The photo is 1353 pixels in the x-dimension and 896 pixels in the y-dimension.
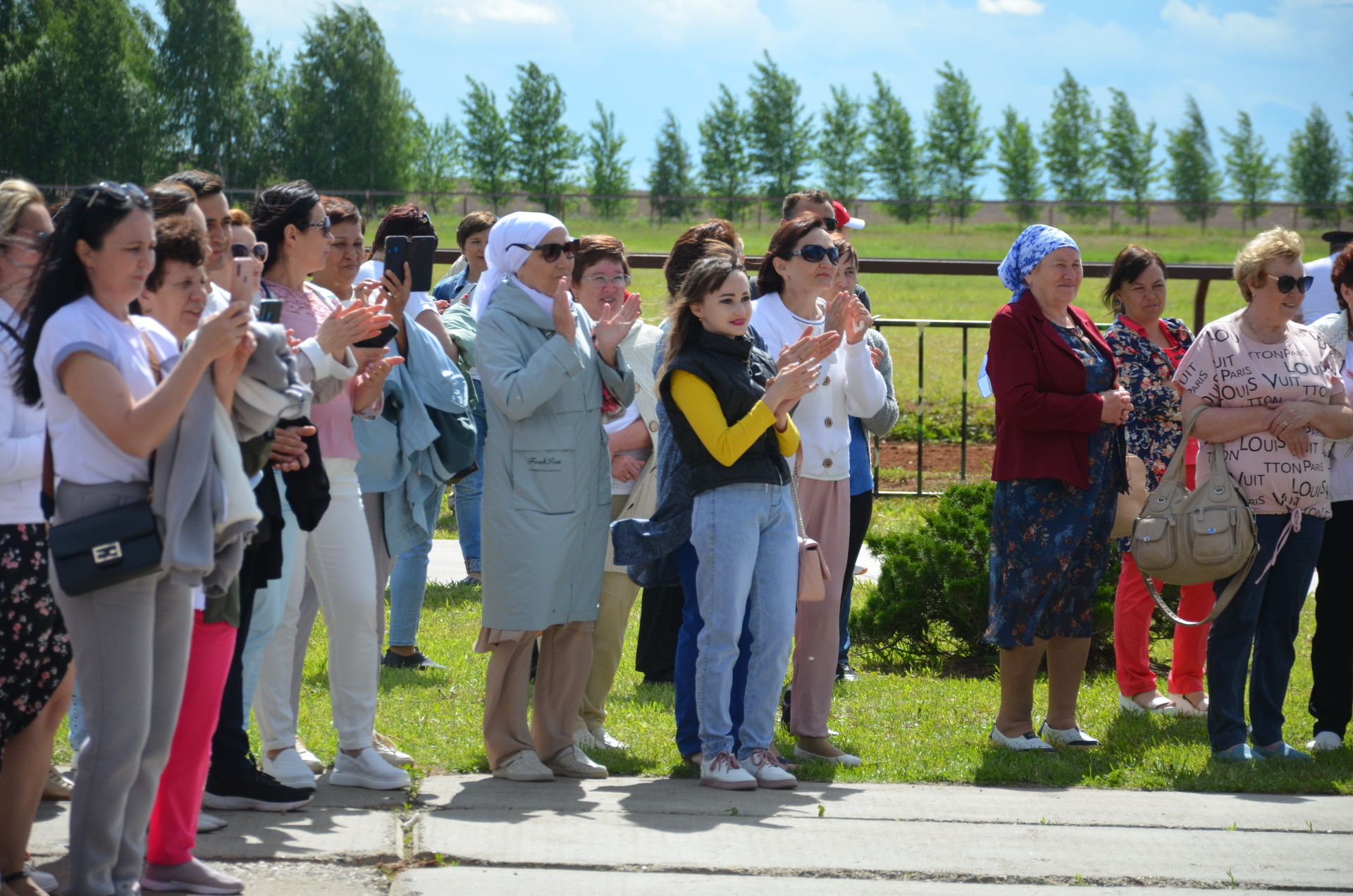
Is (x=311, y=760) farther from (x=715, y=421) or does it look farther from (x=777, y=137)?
(x=777, y=137)

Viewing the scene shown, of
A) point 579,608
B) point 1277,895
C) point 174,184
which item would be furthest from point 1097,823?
point 174,184

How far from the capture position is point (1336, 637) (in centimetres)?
578

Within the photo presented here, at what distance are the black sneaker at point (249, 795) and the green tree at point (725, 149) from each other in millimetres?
68245

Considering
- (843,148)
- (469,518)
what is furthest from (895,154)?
(469,518)

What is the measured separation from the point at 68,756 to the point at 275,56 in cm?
7595

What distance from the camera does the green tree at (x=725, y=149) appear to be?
71750 mm

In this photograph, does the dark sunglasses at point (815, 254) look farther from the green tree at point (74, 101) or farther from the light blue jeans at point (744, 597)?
the green tree at point (74, 101)

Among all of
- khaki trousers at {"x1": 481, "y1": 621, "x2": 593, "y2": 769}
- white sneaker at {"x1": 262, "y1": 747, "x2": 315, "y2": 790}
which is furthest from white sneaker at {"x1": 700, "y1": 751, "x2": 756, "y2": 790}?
white sneaker at {"x1": 262, "y1": 747, "x2": 315, "y2": 790}

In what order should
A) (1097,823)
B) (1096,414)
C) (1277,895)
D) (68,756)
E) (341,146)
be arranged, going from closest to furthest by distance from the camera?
(1277,895), (1097,823), (68,756), (1096,414), (341,146)

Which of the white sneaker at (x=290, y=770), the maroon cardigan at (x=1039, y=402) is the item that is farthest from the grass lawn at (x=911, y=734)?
the maroon cardigan at (x=1039, y=402)

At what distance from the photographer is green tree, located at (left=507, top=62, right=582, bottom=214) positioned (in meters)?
71.8

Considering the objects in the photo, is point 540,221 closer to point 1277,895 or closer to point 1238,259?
point 1238,259

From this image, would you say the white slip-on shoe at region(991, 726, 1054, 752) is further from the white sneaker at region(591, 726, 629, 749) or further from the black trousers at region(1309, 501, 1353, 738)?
the white sneaker at region(591, 726, 629, 749)

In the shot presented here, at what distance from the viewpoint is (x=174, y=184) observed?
4.13 m
